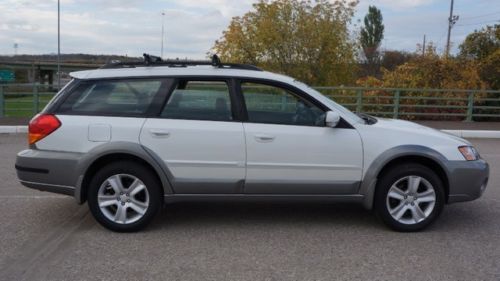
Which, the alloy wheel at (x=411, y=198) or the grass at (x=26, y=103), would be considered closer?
the alloy wheel at (x=411, y=198)

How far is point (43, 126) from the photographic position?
4934 mm

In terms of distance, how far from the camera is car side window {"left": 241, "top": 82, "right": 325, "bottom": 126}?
4.99 m

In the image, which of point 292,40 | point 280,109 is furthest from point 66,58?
point 280,109

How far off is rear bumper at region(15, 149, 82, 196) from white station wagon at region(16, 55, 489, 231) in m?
0.01

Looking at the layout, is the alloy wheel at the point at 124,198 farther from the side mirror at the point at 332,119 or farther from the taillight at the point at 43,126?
the side mirror at the point at 332,119

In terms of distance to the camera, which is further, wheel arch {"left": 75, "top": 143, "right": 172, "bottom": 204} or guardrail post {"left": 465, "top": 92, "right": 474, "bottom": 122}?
guardrail post {"left": 465, "top": 92, "right": 474, "bottom": 122}

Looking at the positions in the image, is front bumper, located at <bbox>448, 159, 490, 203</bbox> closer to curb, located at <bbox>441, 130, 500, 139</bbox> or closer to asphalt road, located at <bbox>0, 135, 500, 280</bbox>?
asphalt road, located at <bbox>0, 135, 500, 280</bbox>

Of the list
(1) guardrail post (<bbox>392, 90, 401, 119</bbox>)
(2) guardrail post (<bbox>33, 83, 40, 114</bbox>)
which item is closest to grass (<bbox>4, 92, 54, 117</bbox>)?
(2) guardrail post (<bbox>33, 83, 40, 114</bbox>)

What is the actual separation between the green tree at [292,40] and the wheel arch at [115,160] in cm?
1555

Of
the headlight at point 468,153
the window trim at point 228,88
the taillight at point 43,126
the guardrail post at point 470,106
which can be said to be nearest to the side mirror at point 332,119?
the window trim at point 228,88

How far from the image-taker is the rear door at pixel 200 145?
486 centimetres

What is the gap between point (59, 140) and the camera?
4902mm

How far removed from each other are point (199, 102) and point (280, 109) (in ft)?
2.62

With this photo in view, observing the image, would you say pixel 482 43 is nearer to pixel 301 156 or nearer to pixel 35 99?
pixel 35 99
